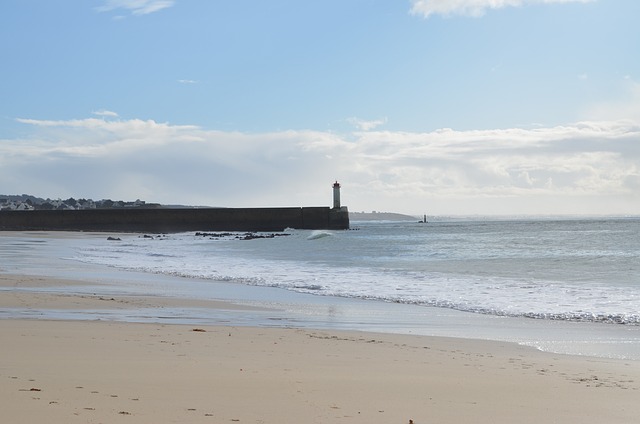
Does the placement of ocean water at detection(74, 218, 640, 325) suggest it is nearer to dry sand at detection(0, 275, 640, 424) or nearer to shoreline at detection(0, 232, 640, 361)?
shoreline at detection(0, 232, 640, 361)

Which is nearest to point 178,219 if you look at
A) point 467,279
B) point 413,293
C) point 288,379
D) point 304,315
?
point 467,279

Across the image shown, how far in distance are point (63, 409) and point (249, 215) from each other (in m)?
63.4

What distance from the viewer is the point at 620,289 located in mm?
14664

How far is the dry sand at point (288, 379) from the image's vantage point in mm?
4328

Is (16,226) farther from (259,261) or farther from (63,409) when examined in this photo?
(63,409)

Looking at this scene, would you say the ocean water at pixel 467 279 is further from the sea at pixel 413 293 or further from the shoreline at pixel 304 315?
the shoreline at pixel 304 315

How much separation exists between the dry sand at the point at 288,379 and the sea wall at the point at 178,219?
194 feet

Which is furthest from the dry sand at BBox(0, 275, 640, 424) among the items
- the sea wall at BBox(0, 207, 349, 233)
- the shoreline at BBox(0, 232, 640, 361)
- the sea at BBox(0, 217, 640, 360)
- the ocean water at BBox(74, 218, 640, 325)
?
the sea wall at BBox(0, 207, 349, 233)

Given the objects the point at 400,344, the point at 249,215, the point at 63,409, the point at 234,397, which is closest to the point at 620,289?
the point at 400,344

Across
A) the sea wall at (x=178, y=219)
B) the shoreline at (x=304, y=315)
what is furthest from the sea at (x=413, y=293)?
the sea wall at (x=178, y=219)

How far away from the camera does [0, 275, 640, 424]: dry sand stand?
14.2 ft

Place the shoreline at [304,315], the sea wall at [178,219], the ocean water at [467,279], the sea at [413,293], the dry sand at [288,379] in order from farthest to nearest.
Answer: the sea wall at [178,219], the ocean water at [467,279], the sea at [413,293], the shoreline at [304,315], the dry sand at [288,379]

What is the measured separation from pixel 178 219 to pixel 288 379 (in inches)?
2469

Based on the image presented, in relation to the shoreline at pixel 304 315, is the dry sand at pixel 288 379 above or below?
above
